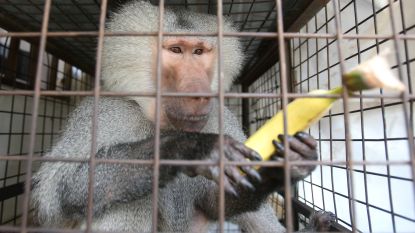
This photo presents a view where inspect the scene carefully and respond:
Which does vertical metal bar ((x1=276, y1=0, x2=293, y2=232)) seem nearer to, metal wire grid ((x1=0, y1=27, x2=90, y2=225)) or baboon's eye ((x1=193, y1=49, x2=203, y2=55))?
baboon's eye ((x1=193, y1=49, x2=203, y2=55))

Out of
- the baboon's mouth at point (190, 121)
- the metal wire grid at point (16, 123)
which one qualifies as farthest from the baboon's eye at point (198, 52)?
the metal wire grid at point (16, 123)

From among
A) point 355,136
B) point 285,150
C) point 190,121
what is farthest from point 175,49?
point 355,136

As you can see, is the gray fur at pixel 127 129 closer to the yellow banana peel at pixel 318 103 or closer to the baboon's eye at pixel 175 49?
the baboon's eye at pixel 175 49

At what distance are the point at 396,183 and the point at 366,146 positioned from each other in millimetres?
389

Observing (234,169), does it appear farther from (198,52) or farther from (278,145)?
(198,52)

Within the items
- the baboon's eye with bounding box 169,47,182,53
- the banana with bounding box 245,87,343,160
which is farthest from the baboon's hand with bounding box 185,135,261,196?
the baboon's eye with bounding box 169,47,182,53

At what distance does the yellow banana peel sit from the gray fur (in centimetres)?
54

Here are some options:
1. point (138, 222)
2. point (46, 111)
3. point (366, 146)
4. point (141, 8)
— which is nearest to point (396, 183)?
point (366, 146)

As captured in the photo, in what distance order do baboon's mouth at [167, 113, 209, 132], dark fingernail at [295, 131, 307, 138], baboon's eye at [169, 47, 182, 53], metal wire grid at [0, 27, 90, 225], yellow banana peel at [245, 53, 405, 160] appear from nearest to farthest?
yellow banana peel at [245, 53, 405, 160]
dark fingernail at [295, 131, 307, 138]
baboon's mouth at [167, 113, 209, 132]
baboon's eye at [169, 47, 182, 53]
metal wire grid at [0, 27, 90, 225]

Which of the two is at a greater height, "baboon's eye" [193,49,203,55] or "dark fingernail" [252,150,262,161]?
"baboon's eye" [193,49,203,55]

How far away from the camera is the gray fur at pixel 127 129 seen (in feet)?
5.66

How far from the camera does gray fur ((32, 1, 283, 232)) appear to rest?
67.9 inches

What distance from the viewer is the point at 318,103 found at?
1.23 m

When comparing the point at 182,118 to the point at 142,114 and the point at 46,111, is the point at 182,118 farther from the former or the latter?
the point at 46,111
